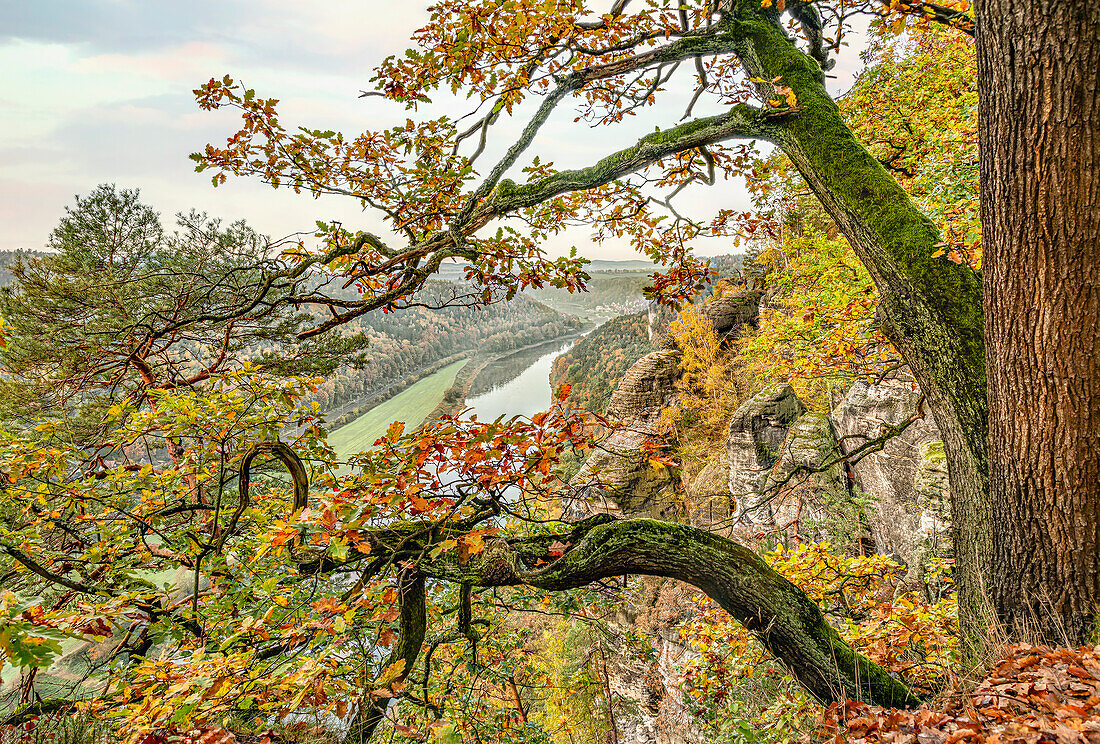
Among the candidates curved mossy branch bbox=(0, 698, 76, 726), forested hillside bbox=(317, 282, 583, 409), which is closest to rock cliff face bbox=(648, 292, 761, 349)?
forested hillside bbox=(317, 282, 583, 409)

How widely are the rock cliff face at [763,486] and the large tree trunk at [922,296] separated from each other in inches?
30.7

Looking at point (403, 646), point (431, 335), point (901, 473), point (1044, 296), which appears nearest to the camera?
point (1044, 296)

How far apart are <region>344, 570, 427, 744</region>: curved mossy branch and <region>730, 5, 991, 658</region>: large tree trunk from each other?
9.66 feet

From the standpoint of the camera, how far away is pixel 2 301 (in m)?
7.48

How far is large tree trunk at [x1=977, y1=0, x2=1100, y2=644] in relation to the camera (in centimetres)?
154

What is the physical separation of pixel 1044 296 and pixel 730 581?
184cm

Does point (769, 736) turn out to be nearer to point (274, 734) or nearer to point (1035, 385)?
point (1035, 385)

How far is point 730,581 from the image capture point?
2.24 m

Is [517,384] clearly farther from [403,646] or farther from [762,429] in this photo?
[403,646]

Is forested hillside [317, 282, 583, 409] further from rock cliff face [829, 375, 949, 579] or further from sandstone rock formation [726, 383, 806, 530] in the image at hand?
rock cliff face [829, 375, 949, 579]

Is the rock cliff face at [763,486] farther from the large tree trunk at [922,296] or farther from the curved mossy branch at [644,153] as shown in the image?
the curved mossy branch at [644,153]

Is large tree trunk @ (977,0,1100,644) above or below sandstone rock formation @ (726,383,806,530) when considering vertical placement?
above

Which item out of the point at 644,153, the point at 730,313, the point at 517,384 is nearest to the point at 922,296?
the point at 644,153

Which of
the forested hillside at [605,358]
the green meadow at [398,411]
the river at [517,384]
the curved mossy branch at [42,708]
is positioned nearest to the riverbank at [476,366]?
the river at [517,384]
